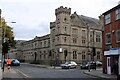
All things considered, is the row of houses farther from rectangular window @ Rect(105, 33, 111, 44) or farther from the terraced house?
rectangular window @ Rect(105, 33, 111, 44)

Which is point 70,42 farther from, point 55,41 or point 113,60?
point 113,60

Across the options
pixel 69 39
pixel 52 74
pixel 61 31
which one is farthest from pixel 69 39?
pixel 52 74

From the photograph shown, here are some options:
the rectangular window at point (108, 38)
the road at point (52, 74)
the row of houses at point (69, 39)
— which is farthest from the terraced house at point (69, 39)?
the rectangular window at point (108, 38)

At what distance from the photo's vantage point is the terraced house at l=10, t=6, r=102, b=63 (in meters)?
53.2

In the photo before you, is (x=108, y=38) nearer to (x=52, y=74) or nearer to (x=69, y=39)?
(x=52, y=74)

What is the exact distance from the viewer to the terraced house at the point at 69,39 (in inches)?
2094

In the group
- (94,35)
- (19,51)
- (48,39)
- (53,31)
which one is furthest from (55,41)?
(19,51)

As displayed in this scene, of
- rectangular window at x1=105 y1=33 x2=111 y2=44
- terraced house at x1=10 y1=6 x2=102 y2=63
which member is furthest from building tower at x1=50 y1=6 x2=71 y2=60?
rectangular window at x1=105 y1=33 x2=111 y2=44

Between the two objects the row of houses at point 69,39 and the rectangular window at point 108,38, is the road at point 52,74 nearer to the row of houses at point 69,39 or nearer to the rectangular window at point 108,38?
the rectangular window at point 108,38

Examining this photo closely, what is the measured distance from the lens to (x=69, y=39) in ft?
179

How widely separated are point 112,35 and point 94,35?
36.9 metres

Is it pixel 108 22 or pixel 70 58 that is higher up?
pixel 108 22

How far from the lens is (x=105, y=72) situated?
83.8ft

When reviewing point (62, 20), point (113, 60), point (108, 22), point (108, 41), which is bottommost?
point (113, 60)
